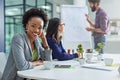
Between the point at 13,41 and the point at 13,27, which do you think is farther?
the point at 13,27

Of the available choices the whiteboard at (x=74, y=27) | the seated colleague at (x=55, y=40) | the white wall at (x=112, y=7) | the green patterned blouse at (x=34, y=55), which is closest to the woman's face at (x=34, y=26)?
the green patterned blouse at (x=34, y=55)

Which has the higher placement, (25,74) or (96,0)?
(96,0)

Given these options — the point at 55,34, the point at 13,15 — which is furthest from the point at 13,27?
the point at 55,34

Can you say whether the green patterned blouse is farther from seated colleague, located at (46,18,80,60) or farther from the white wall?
the white wall

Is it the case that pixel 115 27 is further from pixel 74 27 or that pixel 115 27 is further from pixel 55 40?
pixel 55 40

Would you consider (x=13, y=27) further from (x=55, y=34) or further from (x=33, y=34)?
(x=33, y=34)

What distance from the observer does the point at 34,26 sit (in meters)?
1.90

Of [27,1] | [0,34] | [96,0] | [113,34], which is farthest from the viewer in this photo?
[27,1]

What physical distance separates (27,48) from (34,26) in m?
0.22

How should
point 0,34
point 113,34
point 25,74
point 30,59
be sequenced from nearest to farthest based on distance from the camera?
1. point 25,74
2. point 30,59
3. point 0,34
4. point 113,34

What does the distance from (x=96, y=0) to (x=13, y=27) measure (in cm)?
378

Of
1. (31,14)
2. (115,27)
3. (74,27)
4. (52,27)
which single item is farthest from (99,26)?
(115,27)

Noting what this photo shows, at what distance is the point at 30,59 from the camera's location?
1.90 m

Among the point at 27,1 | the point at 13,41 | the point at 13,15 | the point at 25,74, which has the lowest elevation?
the point at 25,74
